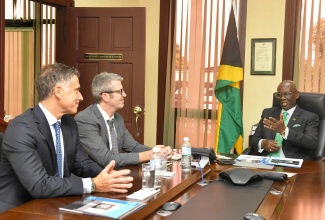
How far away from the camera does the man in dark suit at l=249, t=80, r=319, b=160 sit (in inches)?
140

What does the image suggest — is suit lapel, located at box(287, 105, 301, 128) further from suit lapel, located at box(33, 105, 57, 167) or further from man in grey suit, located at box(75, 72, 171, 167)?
suit lapel, located at box(33, 105, 57, 167)

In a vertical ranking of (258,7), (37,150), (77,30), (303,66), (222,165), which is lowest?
(222,165)

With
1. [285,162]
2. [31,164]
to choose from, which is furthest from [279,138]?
[31,164]

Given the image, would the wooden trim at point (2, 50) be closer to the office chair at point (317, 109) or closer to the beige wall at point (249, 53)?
the office chair at point (317, 109)

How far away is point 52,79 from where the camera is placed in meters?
2.24

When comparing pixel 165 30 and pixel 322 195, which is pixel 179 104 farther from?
pixel 322 195

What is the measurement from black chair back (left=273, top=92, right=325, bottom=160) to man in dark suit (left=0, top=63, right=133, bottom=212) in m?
2.10

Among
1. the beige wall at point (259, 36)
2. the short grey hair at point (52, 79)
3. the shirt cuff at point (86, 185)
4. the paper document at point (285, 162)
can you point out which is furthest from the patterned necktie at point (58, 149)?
the beige wall at point (259, 36)

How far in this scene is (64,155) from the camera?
2.27 meters

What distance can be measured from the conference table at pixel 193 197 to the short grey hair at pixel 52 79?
610 millimetres

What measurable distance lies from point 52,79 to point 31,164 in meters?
0.49

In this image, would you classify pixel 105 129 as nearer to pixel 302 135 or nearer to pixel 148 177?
pixel 148 177

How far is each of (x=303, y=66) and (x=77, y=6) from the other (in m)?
2.51

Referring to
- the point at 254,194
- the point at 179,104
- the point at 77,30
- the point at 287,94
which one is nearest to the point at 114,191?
the point at 254,194
